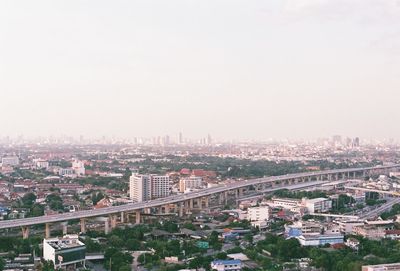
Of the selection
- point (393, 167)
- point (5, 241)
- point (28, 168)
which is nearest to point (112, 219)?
point (5, 241)

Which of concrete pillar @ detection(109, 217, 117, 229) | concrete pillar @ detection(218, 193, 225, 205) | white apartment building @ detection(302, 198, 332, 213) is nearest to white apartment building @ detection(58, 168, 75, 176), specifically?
concrete pillar @ detection(218, 193, 225, 205)

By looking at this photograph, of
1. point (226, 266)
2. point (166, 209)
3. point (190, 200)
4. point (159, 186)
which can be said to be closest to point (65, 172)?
point (159, 186)

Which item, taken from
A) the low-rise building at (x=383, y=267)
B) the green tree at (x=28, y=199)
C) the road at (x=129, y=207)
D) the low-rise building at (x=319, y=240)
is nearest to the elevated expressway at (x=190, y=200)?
the road at (x=129, y=207)

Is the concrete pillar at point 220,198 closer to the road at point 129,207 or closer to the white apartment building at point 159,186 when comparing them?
the road at point 129,207

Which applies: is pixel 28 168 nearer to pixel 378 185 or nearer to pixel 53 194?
pixel 53 194

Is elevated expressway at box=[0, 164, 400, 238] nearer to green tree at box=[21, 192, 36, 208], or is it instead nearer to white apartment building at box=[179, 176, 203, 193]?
white apartment building at box=[179, 176, 203, 193]

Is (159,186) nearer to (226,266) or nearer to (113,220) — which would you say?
(113,220)
